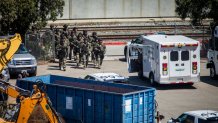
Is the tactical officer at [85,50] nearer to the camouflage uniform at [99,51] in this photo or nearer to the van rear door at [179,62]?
the camouflage uniform at [99,51]

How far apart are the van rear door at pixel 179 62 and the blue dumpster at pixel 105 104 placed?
8471 millimetres

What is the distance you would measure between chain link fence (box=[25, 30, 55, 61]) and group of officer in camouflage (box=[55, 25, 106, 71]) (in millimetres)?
440

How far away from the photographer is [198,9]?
40.8 meters

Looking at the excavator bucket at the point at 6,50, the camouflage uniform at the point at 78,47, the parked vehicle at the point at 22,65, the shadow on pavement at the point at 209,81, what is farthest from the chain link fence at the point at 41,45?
the excavator bucket at the point at 6,50

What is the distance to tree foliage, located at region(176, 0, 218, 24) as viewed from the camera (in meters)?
39.8

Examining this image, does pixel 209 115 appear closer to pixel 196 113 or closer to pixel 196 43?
pixel 196 113

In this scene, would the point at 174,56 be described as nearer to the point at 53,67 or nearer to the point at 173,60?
the point at 173,60

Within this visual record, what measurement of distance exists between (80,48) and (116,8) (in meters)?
23.0

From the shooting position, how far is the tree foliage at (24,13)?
35406mm

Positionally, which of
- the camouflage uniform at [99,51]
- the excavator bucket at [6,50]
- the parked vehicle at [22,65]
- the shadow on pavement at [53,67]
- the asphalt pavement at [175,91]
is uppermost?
the excavator bucket at [6,50]

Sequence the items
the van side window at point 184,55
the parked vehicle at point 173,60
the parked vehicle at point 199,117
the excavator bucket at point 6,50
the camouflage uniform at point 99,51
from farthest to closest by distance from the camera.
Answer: the camouflage uniform at point 99,51
the van side window at point 184,55
the parked vehicle at point 173,60
the excavator bucket at point 6,50
the parked vehicle at point 199,117

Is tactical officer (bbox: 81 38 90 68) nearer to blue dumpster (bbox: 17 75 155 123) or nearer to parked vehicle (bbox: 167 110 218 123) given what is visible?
blue dumpster (bbox: 17 75 155 123)

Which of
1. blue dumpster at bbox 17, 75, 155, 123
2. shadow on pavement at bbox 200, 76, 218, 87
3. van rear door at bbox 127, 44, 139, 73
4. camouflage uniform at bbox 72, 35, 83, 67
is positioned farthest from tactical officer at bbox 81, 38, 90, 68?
blue dumpster at bbox 17, 75, 155, 123

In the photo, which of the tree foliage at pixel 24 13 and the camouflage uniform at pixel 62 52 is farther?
the camouflage uniform at pixel 62 52
